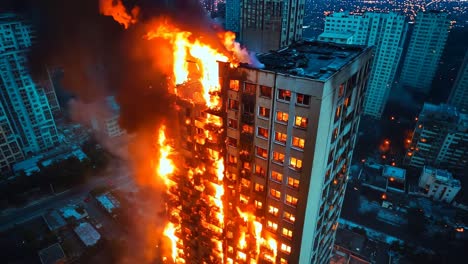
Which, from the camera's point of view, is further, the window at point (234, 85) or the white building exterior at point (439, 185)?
the white building exterior at point (439, 185)

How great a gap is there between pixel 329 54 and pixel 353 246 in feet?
120

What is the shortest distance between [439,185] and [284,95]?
2326 inches

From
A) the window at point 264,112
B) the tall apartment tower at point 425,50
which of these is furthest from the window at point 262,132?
the tall apartment tower at point 425,50

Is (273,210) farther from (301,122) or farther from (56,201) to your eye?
(56,201)

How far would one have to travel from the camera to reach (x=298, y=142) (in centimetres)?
1628

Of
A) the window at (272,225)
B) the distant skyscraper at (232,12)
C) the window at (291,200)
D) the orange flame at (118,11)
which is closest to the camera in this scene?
the window at (291,200)

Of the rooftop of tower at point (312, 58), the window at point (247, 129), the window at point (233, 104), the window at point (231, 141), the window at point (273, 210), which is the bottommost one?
the window at point (273, 210)

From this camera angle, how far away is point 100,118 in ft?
233

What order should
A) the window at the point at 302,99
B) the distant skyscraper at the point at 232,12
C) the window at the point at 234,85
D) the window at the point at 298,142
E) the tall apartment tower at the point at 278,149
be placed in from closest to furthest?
1. the window at the point at 302,99
2. the tall apartment tower at the point at 278,149
3. the window at the point at 298,142
4. the window at the point at 234,85
5. the distant skyscraper at the point at 232,12

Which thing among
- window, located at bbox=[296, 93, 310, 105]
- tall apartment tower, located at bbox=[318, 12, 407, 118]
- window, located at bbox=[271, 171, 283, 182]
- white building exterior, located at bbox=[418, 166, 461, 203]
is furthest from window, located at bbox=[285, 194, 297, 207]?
tall apartment tower, located at bbox=[318, 12, 407, 118]

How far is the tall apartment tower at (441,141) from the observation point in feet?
206

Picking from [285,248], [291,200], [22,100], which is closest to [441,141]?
[285,248]

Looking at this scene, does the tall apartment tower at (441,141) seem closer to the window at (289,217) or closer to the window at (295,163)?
the window at (289,217)

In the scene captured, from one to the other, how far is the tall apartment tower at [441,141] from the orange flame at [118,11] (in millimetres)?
66477
